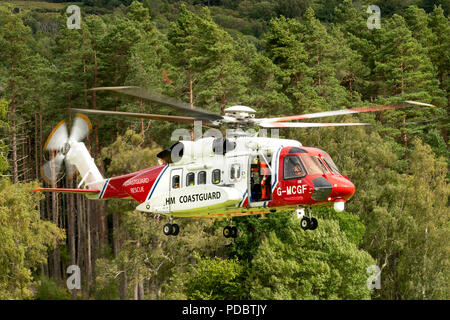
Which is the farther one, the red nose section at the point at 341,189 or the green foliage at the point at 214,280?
the green foliage at the point at 214,280

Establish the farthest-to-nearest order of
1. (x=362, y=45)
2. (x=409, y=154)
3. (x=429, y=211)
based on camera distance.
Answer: (x=362, y=45) → (x=409, y=154) → (x=429, y=211)

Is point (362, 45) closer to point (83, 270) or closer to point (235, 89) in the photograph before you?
point (235, 89)

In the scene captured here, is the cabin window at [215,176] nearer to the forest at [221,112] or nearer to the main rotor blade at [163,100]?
the main rotor blade at [163,100]

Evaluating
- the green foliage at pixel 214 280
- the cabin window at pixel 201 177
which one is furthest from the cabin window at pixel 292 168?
the green foliage at pixel 214 280

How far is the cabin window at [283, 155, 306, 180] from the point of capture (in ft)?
83.2

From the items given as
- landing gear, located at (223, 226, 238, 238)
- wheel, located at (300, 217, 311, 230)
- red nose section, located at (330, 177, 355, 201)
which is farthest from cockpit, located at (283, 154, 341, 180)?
landing gear, located at (223, 226, 238, 238)

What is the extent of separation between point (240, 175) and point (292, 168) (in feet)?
6.10

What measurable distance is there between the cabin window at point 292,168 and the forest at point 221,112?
2454cm

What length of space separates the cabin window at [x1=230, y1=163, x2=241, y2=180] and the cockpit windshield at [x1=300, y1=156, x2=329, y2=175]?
7.46 feet

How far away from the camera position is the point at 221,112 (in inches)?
2288

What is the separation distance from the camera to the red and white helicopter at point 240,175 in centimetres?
2500

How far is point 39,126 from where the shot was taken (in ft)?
239
